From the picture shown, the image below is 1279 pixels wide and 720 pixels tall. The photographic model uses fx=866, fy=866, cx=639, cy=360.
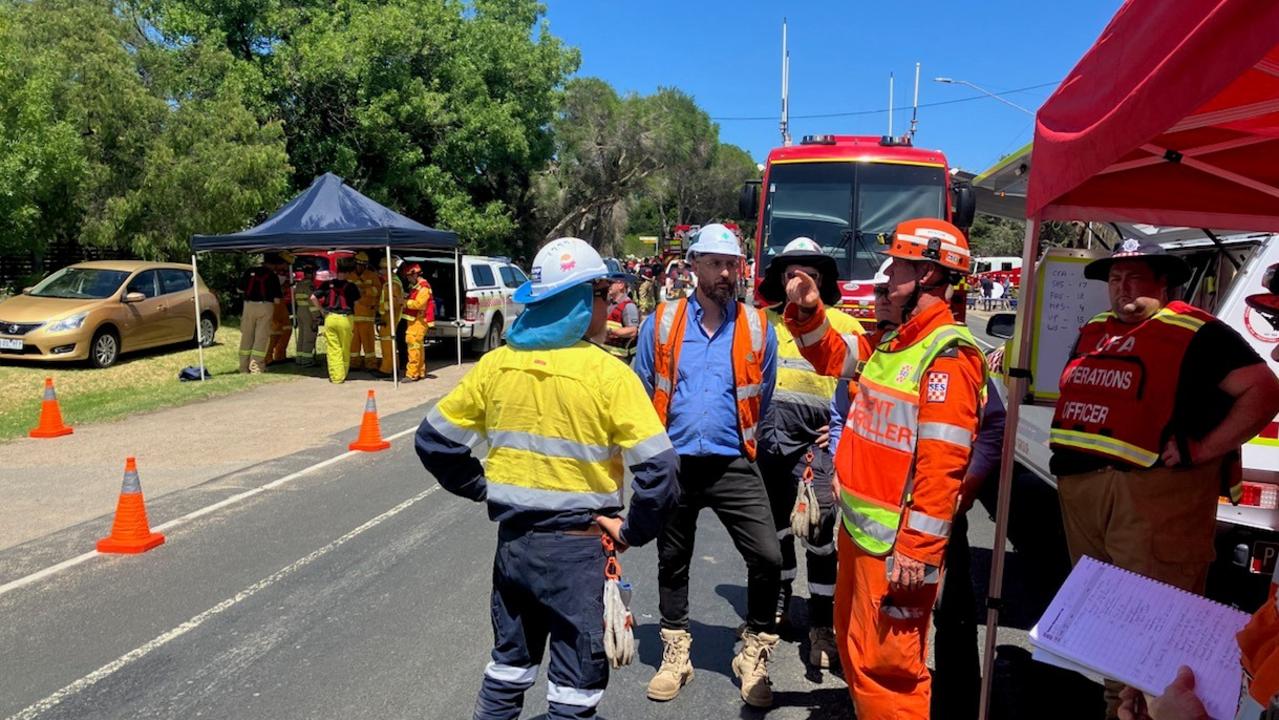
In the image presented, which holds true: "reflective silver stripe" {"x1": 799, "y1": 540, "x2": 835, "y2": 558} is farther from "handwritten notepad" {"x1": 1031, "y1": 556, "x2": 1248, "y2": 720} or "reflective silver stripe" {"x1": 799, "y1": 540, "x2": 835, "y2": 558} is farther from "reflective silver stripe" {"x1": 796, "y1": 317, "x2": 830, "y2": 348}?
"handwritten notepad" {"x1": 1031, "y1": 556, "x2": 1248, "y2": 720}

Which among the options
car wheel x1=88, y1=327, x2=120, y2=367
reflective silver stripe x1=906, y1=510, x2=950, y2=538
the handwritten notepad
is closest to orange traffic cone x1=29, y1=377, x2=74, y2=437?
car wheel x1=88, y1=327, x2=120, y2=367

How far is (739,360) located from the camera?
378 centimetres

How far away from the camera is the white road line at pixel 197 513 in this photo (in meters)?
5.21

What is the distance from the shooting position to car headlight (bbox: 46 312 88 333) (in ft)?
42.6

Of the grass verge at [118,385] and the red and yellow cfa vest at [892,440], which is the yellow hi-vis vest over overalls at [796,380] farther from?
the grass verge at [118,385]

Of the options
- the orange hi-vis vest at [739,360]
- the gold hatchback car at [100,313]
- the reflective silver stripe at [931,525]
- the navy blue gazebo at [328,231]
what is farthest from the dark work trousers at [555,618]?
the gold hatchback car at [100,313]

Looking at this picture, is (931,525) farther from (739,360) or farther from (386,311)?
(386,311)

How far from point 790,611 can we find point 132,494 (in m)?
4.36

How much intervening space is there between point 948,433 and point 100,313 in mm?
14467

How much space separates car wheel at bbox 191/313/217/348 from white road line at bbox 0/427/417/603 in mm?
8588

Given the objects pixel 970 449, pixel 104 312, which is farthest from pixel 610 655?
pixel 104 312

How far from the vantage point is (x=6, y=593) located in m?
5.01

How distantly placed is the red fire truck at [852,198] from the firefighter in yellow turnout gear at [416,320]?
19.2ft

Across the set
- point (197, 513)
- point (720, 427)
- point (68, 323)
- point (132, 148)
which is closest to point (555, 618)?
point (720, 427)
